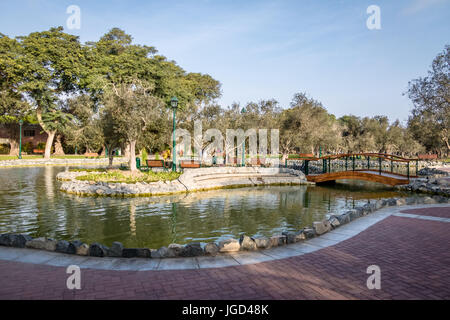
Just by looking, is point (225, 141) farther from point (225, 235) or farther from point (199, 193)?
A: point (225, 235)

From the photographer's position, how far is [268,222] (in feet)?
34.1

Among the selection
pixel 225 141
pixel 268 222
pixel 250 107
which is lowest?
pixel 268 222

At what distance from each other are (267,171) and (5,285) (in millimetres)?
19397

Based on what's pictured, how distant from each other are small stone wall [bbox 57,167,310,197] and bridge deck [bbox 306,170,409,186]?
3.82ft

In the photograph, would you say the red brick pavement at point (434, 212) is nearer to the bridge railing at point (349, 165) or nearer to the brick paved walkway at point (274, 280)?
the brick paved walkway at point (274, 280)

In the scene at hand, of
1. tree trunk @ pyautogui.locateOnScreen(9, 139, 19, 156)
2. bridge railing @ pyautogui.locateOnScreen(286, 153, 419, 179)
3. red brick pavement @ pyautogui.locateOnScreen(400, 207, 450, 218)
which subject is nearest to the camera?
red brick pavement @ pyautogui.locateOnScreen(400, 207, 450, 218)

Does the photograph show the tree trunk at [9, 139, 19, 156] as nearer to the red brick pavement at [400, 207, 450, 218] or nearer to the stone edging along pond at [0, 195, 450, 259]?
the stone edging along pond at [0, 195, 450, 259]

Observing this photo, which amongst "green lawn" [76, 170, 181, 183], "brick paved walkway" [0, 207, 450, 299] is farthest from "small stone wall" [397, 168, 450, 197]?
"green lawn" [76, 170, 181, 183]

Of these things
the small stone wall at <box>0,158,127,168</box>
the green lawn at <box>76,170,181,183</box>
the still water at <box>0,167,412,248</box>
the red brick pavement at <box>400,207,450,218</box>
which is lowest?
the still water at <box>0,167,412,248</box>

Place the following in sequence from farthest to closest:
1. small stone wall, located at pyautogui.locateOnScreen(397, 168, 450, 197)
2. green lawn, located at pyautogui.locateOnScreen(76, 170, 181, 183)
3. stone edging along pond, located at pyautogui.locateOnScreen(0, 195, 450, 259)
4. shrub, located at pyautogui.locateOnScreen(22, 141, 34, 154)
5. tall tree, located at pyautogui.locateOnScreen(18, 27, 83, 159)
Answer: shrub, located at pyautogui.locateOnScreen(22, 141, 34, 154), tall tree, located at pyautogui.locateOnScreen(18, 27, 83, 159), small stone wall, located at pyautogui.locateOnScreen(397, 168, 450, 197), green lawn, located at pyautogui.locateOnScreen(76, 170, 181, 183), stone edging along pond, located at pyautogui.locateOnScreen(0, 195, 450, 259)

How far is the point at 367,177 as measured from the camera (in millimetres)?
20891

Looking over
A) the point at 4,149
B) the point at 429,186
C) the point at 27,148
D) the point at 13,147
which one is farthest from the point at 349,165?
the point at 4,149

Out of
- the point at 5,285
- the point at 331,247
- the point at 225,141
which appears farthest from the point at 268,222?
the point at 225,141

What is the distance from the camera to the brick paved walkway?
437 centimetres
